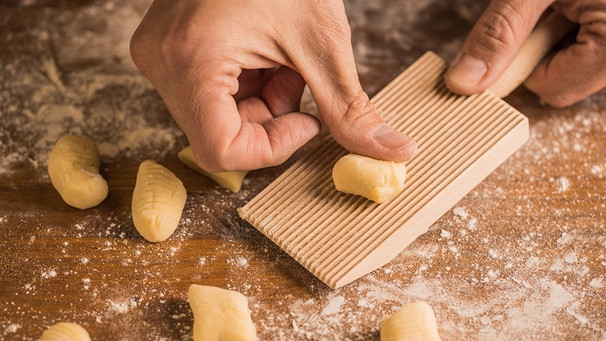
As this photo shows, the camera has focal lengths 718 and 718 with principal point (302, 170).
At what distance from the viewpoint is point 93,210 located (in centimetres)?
152

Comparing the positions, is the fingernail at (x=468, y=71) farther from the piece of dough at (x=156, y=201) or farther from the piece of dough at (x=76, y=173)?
the piece of dough at (x=76, y=173)

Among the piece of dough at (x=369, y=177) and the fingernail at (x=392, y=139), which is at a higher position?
the fingernail at (x=392, y=139)

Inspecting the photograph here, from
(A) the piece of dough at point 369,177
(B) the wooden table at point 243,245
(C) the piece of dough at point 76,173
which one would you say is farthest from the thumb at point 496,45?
(C) the piece of dough at point 76,173

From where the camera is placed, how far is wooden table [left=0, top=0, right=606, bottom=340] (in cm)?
135

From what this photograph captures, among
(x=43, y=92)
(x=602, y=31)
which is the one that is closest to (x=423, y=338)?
(x=602, y=31)

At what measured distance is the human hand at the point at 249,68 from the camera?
130cm

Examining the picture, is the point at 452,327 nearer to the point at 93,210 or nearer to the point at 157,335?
the point at 157,335

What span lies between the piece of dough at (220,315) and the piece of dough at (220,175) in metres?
0.27

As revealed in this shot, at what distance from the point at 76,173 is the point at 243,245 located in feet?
1.24

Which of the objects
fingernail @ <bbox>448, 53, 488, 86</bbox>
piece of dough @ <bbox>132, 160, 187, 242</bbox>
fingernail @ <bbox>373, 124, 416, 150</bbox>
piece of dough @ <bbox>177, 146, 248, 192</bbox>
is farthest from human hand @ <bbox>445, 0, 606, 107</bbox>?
piece of dough @ <bbox>132, 160, 187, 242</bbox>

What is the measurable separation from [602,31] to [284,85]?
71 centimetres

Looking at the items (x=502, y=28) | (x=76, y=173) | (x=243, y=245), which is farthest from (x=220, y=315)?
(x=502, y=28)

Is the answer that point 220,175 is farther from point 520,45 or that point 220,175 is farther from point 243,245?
point 520,45

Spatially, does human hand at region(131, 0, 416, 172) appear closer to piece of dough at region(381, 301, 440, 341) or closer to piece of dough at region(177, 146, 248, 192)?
piece of dough at region(177, 146, 248, 192)
